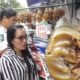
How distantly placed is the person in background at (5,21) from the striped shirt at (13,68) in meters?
0.63

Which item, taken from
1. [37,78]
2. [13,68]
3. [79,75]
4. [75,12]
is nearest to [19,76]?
[13,68]

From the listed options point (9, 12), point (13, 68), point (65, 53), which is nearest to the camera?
point (13, 68)

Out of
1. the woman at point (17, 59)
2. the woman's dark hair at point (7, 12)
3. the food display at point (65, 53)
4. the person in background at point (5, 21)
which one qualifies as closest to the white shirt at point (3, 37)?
the person in background at point (5, 21)

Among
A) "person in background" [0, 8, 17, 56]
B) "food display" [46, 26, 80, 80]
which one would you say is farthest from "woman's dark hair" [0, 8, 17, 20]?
"food display" [46, 26, 80, 80]

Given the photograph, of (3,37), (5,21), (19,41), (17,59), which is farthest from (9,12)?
(17,59)

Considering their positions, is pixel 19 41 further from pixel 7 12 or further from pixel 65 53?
pixel 7 12

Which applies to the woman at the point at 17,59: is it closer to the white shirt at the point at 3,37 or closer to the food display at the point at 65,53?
the food display at the point at 65,53

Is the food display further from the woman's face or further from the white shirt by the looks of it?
the white shirt

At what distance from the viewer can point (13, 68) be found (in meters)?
2.80

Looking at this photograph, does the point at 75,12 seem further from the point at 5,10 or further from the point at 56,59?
the point at 5,10

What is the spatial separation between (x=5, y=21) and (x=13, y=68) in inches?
35.5

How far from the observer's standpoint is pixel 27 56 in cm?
300

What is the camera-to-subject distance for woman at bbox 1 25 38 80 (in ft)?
9.22

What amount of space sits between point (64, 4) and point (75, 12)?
0.46ft
